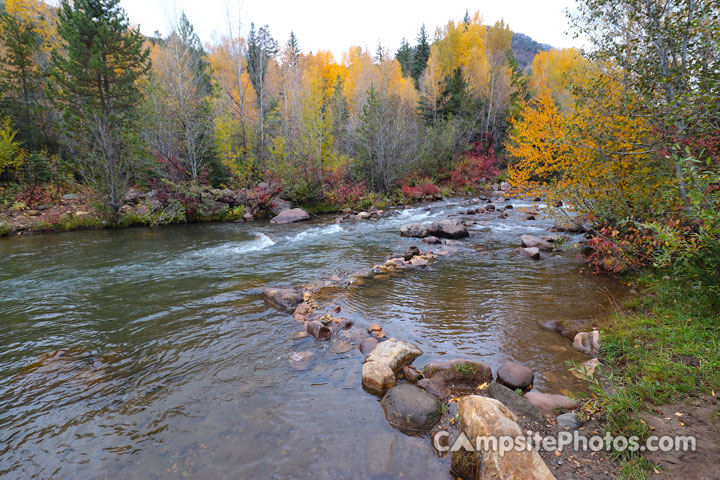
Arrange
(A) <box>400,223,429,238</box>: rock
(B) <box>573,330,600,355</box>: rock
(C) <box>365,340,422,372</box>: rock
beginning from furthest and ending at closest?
(A) <box>400,223,429,238</box>: rock, (B) <box>573,330,600,355</box>: rock, (C) <box>365,340,422,372</box>: rock

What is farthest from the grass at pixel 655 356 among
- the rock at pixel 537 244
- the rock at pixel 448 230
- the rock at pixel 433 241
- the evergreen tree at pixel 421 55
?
the evergreen tree at pixel 421 55

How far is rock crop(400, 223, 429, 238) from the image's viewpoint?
12586 millimetres

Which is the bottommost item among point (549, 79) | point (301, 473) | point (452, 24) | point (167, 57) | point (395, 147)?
point (301, 473)

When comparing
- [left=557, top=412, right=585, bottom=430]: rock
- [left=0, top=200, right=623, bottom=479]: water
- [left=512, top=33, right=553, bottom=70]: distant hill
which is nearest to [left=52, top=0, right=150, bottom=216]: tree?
[left=0, top=200, right=623, bottom=479]: water

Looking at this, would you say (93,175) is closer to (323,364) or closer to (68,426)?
(68,426)

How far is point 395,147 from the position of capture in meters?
22.6

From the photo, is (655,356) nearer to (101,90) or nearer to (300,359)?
(300,359)

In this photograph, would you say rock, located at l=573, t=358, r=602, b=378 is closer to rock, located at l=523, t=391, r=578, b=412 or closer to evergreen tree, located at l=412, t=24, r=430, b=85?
rock, located at l=523, t=391, r=578, b=412

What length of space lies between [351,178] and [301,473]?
2125 cm

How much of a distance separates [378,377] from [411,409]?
657 mm

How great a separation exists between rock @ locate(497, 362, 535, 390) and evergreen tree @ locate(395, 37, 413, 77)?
51308 millimetres

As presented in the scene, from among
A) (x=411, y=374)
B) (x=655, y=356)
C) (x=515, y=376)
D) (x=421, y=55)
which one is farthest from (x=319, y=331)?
(x=421, y=55)

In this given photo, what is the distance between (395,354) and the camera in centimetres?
428

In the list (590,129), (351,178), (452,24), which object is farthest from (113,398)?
(452,24)
